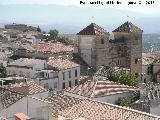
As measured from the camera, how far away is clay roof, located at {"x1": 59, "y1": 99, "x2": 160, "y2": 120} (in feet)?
89.8

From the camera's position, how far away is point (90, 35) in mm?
68500

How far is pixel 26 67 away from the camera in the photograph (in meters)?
58.9

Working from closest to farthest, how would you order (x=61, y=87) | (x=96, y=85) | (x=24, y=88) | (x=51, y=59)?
(x=24, y=88)
(x=96, y=85)
(x=61, y=87)
(x=51, y=59)

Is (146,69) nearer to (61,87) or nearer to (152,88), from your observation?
(61,87)

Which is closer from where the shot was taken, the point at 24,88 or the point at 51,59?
the point at 24,88

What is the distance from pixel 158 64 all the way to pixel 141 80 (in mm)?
3448

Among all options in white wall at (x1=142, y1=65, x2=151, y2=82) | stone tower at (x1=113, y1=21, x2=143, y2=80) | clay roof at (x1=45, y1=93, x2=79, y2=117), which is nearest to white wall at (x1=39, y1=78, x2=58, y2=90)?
white wall at (x1=142, y1=65, x2=151, y2=82)

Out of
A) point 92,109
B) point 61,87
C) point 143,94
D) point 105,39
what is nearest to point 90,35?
point 105,39

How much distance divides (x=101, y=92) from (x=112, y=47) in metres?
28.3

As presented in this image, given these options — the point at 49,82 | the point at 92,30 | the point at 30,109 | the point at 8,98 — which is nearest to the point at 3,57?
the point at 92,30

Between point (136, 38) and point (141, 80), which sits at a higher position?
point (136, 38)

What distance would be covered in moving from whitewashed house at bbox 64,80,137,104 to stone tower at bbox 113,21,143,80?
86.7 ft

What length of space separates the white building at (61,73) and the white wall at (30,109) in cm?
2985

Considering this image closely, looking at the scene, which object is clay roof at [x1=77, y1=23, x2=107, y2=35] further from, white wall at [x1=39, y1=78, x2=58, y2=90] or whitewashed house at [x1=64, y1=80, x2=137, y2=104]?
whitewashed house at [x1=64, y1=80, x2=137, y2=104]
